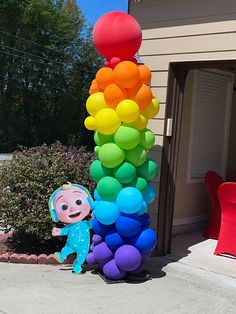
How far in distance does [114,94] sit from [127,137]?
18.0 inches

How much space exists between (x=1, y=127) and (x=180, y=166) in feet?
97.4

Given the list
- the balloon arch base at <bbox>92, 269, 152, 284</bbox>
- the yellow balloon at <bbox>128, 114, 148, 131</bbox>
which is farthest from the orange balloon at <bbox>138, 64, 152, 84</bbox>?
the balloon arch base at <bbox>92, 269, 152, 284</bbox>

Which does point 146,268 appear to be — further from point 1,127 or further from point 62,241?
point 1,127

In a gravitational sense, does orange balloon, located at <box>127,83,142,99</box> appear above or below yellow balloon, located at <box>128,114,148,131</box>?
above

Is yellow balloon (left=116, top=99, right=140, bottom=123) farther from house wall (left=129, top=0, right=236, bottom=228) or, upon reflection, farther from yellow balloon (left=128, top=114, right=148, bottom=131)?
house wall (left=129, top=0, right=236, bottom=228)

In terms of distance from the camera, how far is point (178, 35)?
556 centimetres

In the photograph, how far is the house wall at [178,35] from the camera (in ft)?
16.9

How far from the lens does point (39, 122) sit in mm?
38188

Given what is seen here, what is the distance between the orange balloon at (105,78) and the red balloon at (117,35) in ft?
0.61

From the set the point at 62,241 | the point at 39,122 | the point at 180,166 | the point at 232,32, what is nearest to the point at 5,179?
the point at 62,241

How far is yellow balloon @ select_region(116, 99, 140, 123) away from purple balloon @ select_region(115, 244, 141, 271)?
4.20 ft

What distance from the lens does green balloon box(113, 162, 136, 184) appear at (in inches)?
185

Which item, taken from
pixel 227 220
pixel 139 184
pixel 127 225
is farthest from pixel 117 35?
pixel 227 220

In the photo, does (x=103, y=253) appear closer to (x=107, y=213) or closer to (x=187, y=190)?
(x=107, y=213)
